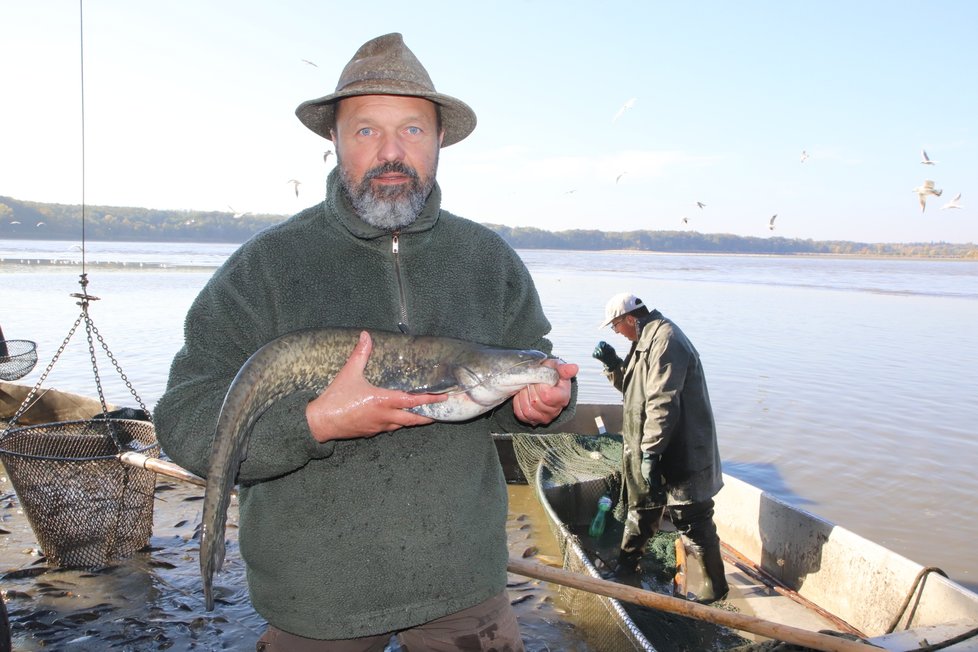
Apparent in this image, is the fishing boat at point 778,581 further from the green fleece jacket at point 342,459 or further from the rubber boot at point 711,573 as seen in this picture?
the green fleece jacket at point 342,459

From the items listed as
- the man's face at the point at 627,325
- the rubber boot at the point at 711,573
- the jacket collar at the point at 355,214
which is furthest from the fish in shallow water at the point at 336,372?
the man's face at the point at 627,325

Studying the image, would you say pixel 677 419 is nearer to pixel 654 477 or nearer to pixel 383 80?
pixel 654 477

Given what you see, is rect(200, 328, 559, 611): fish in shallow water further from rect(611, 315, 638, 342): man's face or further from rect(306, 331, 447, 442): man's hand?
rect(611, 315, 638, 342): man's face

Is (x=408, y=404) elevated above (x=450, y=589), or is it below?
above

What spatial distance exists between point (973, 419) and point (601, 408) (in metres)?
7.75

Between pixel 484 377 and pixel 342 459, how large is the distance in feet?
2.01

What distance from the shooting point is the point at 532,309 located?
307 cm

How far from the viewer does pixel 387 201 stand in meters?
2.71

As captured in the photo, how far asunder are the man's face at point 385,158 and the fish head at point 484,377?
0.64 metres

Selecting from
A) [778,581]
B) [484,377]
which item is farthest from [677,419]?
[484,377]

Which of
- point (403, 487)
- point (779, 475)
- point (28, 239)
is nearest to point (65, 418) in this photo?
point (403, 487)

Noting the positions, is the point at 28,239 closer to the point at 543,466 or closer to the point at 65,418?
the point at 65,418

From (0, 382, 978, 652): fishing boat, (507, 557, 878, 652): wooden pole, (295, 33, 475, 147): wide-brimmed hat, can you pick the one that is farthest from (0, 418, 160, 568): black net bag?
(295, 33, 475, 147): wide-brimmed hat

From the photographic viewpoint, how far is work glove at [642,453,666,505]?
6.45 meters
